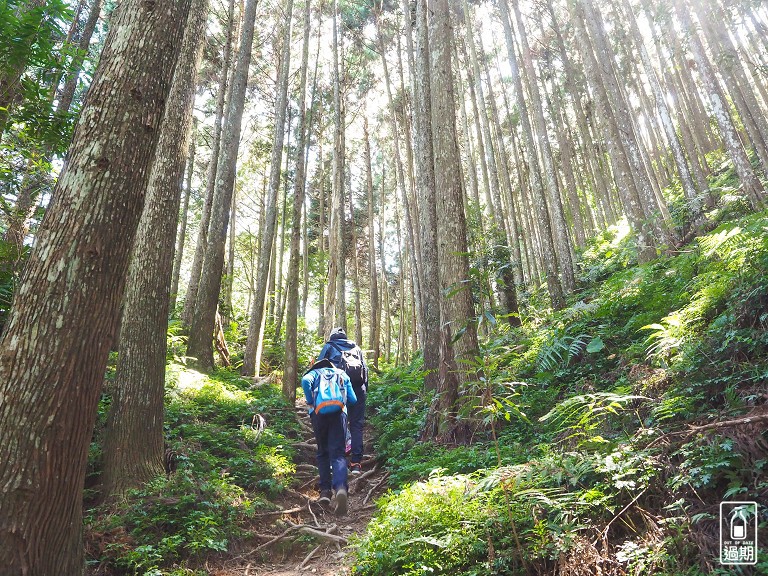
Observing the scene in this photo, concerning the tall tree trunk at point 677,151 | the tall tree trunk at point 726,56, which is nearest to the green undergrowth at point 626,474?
the tall tree trunk at point 677,151

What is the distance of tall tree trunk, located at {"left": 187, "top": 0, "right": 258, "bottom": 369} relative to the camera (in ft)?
29.2

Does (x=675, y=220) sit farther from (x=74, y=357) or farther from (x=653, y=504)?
(x=74, y=357)

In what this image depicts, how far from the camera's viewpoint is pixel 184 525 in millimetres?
3793

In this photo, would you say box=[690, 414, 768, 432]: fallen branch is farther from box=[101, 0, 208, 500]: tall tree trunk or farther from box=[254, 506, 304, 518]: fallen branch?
box=[101, 0, 208, 500]: tall tree trunk

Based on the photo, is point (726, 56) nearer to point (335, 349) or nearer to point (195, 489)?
point (335, 349)

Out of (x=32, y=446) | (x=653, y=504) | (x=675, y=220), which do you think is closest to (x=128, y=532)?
(x=32, y=446)

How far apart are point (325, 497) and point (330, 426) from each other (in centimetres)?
85

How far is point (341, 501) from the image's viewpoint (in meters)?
4.97

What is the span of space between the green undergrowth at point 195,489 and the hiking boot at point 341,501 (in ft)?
2.59

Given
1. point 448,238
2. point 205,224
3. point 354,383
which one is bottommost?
point 354,383

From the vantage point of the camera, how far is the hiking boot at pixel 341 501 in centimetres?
496

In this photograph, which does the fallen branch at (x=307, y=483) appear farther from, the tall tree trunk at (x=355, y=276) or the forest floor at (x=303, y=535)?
the tall tree trunk at (x=355, y=276)

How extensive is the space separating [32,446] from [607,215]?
26.9 metres

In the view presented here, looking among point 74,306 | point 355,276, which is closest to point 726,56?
point 74,306
